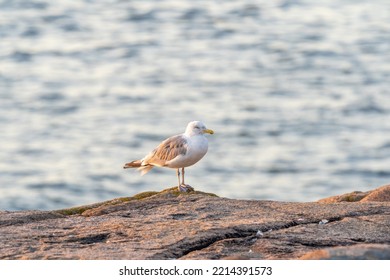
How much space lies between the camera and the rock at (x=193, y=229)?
7707 mm

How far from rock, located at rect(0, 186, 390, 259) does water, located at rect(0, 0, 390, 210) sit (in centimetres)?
1351

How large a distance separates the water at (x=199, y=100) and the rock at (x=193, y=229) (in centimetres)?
1351

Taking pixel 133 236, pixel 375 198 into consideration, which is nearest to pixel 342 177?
pixel 375 198

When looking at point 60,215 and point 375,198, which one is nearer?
point 60,215

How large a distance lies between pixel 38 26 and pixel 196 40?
21.5 feet

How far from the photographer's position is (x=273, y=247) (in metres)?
7.80

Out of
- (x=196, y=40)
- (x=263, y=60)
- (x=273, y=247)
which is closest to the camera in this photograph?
(x=273, y=247)

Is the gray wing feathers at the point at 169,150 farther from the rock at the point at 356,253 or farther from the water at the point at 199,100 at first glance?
the water at the point at 199,100

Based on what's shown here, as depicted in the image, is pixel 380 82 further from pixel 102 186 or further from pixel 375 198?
pixel 375 198

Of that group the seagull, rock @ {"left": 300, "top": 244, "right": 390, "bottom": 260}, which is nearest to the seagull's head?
the seagull

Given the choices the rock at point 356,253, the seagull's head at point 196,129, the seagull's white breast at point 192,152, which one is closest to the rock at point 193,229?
the rock at point 356,253

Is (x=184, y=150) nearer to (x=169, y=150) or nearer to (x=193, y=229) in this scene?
(x=169, y=150)

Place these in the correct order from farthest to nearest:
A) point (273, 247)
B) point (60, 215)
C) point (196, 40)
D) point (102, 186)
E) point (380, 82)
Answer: point (196, 40), point (380, 82), point (102, 186), point (60, 215), point (273, 247)

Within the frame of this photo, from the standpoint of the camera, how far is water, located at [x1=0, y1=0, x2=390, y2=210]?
2450cm
